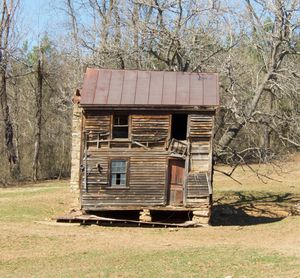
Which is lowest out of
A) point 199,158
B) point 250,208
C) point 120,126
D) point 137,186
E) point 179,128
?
point 250,208

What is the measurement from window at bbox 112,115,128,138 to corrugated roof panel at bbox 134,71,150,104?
3.16 feet

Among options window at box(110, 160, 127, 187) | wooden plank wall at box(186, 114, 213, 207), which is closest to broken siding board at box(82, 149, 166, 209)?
window at box(110, 160, 127, 187)

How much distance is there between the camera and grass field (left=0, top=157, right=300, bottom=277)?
1445cm

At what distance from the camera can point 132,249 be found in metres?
17.7

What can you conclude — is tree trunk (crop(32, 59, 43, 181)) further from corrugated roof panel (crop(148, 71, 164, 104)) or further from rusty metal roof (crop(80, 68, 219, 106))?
corrugated roof panel (crop(148, 71, 164, 104))

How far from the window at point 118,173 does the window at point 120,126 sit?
118 cm

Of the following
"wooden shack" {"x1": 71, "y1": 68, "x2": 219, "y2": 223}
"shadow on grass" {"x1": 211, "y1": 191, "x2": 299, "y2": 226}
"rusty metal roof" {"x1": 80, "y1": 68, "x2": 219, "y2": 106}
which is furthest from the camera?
"shadow on grass" {"x1": 211, "y1": 191, "x2": 299, "y2": 226}

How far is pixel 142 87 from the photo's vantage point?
25.0m

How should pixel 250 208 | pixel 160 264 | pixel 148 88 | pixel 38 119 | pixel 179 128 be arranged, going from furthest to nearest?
1. pixel 38 119
2. pixel 250 208
3. pixel 179 128
4. pixel 148 88
5. pixel 160 264

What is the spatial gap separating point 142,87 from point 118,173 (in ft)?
12.3

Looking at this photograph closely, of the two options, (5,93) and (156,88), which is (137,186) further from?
(5,93)

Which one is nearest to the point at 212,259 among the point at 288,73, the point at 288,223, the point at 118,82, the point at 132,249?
the point at 132,249

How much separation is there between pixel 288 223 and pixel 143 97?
7716 mm

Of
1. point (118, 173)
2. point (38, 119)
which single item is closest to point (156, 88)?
point (118, 173)
